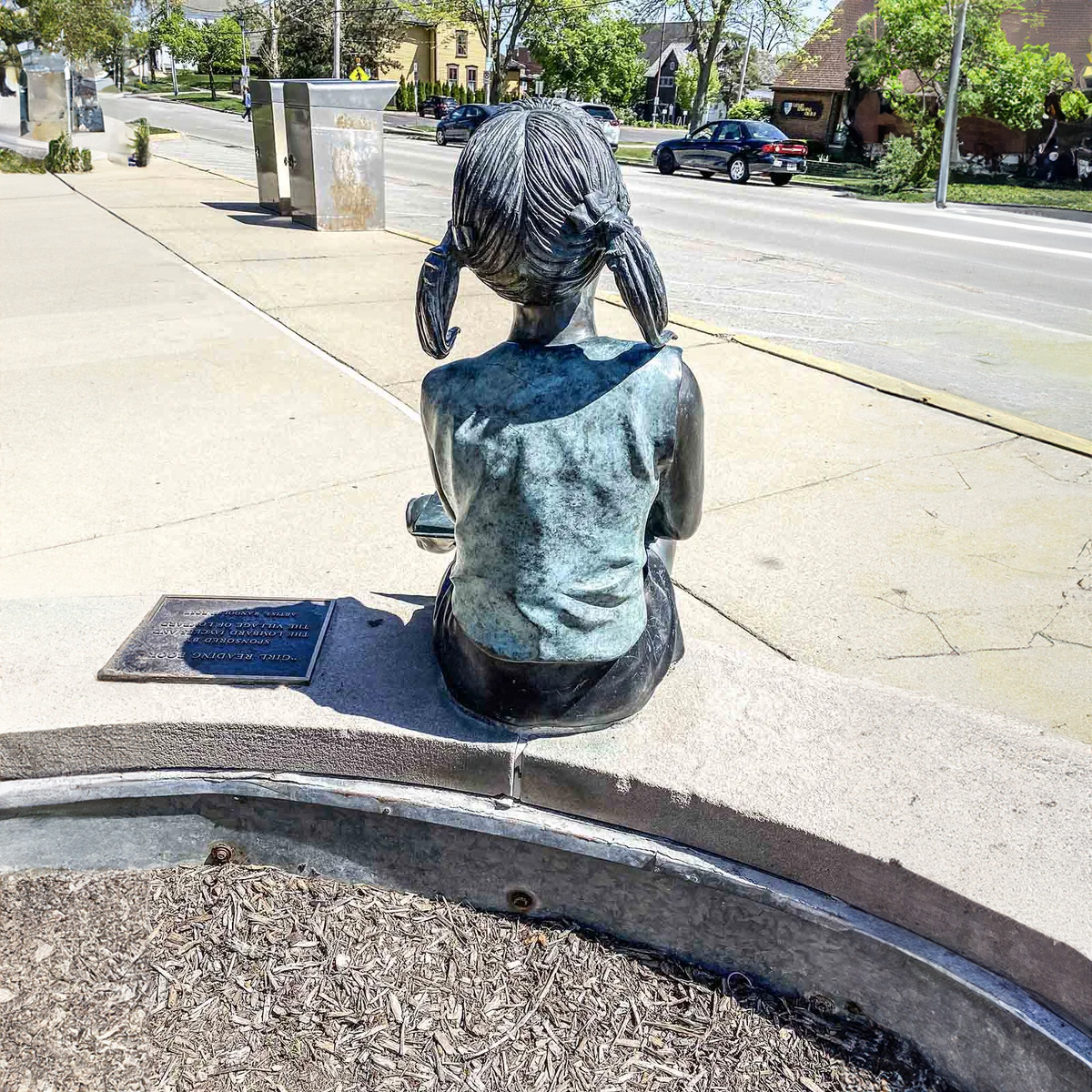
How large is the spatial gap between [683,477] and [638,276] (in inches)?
19.2

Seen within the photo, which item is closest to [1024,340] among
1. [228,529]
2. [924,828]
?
[228,529]

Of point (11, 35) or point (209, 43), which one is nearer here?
point (11, 35)

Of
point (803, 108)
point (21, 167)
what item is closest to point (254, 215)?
point (21, 167)

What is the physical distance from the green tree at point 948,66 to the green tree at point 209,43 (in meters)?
65.7

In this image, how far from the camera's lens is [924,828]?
Result: 214cm

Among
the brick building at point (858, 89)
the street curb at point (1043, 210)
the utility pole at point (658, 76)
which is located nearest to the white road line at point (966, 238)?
the street curb at point (1043, 210)

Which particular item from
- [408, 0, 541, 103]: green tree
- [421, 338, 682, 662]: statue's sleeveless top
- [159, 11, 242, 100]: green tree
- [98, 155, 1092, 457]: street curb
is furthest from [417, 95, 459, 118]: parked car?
[421, 338, 682, 662]: statue's sleeveless top

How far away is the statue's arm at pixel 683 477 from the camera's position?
83.7 inches

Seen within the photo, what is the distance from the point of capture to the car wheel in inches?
1021

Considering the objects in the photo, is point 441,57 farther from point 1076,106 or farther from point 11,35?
point 1076,106

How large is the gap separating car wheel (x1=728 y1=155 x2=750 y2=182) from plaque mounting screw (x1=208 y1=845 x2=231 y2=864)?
2618 cm

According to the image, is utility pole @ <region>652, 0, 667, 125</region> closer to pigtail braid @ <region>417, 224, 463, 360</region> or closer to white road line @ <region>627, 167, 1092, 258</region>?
white road line @ <region>627, 167, 1092, 258</region>

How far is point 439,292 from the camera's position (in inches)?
81.7

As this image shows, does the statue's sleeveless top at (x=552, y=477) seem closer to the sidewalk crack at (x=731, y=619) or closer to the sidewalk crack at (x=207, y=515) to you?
the sidewalk crack at (x=731, y=619)
